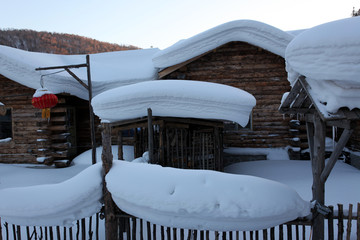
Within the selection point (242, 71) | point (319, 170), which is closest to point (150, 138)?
point (319, 170)

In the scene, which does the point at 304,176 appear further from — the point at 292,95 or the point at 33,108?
the point at 33,108

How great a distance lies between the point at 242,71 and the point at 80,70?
7771 millimetres

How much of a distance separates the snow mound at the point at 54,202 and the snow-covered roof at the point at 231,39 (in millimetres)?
6500

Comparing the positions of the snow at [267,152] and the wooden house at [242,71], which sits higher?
the wooden house at [242,71]

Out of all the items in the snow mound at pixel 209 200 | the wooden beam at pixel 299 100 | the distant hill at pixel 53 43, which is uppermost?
the distant hill at pixel 53 43

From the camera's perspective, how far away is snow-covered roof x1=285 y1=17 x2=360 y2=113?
223 cm

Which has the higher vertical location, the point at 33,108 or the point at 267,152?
the point at 33,108

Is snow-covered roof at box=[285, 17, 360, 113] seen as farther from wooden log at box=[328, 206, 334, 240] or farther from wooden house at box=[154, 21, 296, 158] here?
wooden house at box=[154, 21, 296, 158]

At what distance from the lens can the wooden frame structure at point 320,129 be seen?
2.56m

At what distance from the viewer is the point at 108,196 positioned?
3348 millimetres

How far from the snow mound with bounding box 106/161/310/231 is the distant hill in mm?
48629

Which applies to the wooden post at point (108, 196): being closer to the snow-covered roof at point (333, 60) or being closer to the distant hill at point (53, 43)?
the snow-covered roof at point (333, 60)

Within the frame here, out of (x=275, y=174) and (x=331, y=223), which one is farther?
(x=275, y=174)

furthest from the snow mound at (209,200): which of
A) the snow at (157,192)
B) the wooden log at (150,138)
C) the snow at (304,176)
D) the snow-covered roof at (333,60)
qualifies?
the snow at (304,176)
